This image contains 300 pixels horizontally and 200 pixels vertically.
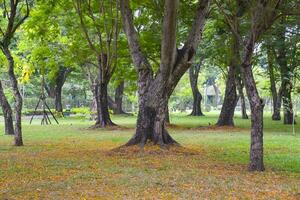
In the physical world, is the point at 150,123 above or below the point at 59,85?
below

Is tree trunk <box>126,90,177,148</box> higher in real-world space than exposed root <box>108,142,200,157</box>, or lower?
higher

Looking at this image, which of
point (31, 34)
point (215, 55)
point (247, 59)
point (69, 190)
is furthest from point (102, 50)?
point (69, 190)

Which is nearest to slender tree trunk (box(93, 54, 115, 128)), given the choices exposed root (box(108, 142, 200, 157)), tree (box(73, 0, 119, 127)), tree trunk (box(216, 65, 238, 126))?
tree (box(73, 0, 119, 127))

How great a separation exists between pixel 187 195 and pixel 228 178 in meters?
1.78

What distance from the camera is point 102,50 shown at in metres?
23.0

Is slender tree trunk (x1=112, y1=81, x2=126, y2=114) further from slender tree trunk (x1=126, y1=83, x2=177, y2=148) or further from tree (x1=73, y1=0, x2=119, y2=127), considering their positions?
slender tree trunk (x1=126, y1=83, x2=177, y2=148)

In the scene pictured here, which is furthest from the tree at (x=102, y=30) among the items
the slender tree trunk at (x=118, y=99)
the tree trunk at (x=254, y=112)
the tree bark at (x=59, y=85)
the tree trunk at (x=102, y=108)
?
the slender tree trunk at (x=118, y=99)

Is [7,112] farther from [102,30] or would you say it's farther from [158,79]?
[158,79]

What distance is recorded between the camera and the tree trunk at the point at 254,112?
9.46 m

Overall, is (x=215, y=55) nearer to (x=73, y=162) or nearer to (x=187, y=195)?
(x=73, y=162)

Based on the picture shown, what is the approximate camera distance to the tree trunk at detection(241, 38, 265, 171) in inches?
372

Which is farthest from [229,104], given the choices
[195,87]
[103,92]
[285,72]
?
[195,87]

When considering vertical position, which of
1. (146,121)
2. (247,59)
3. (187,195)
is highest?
(247,59)

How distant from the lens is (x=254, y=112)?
9461 mm
